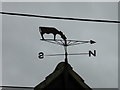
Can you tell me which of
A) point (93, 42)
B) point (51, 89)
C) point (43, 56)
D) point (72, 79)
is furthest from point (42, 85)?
point (93, 42)

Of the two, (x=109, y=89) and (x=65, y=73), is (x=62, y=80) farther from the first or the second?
(x=109, y=89)

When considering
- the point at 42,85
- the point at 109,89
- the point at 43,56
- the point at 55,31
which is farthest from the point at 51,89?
the point at 109,89

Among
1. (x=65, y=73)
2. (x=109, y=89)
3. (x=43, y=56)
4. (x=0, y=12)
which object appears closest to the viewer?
(x=65, y=73)

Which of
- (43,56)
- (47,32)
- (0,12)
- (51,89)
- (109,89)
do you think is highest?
(0,12)

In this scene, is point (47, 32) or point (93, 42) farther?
point (93, 42)

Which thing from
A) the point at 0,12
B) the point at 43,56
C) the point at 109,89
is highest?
the point at 0,12

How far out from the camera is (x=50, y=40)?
6.36 m

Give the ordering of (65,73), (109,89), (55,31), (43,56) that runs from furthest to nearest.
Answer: (109,89) → (43,56) → (55,31) → (65,73)

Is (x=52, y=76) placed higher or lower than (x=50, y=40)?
lower

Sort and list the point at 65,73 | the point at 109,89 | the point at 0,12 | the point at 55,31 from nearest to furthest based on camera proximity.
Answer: the point at 65,73
the point at 55,31
the point at 0,12
the point at 109,89

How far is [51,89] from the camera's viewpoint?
5.09 metres

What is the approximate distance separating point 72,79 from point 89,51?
7.29ft

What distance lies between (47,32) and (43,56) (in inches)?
49.7

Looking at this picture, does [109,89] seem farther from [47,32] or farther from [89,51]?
[47,32]
